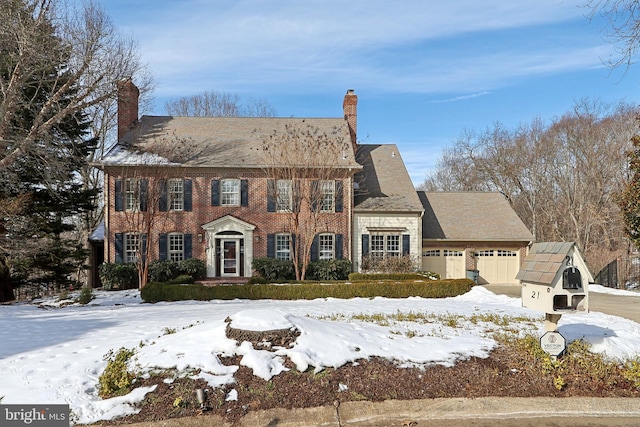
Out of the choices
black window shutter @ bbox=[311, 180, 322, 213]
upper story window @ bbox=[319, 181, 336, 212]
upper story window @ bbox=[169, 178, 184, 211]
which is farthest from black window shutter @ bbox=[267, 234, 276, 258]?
upper story window @ bbox=[169, 178, 184, 211]

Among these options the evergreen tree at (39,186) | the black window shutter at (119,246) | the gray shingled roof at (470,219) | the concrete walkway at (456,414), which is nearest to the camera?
the concrete walkway at (456,414)

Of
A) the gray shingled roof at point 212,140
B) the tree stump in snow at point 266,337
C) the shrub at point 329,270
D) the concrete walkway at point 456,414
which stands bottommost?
the concrete walkway at point 456,414

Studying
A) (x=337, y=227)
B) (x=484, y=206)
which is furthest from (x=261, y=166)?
(x=484, y=206)

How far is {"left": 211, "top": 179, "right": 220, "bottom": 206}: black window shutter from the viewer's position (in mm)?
19344

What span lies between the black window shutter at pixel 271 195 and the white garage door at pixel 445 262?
773 centimetres

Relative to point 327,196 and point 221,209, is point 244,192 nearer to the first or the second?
point 221,209

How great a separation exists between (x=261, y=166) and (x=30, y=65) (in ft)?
30.0

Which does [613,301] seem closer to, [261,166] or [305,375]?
[305,375]

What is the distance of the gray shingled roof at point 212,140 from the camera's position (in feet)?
62.5

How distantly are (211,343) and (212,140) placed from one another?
645 inches

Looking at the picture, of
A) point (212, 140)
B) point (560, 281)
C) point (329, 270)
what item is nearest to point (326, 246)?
point (329, 270)

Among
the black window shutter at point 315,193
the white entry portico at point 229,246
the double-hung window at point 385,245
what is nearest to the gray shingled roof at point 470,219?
the double-hung window at point 385,245

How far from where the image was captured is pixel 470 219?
844 inches

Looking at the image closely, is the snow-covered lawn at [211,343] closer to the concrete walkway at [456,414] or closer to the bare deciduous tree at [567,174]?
the concrete walkway at [456,414]
